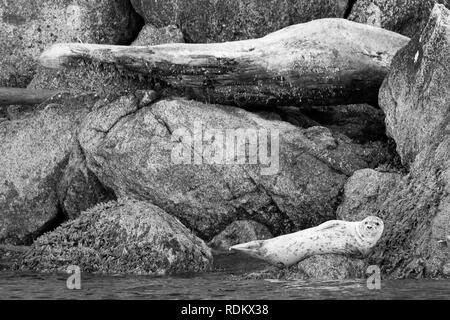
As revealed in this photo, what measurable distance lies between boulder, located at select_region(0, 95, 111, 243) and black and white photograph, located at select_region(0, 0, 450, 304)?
33 mm

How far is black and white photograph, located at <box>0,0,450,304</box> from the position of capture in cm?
1864

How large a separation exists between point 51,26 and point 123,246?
10.2 meters

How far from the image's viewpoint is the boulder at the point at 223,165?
22.9 meters

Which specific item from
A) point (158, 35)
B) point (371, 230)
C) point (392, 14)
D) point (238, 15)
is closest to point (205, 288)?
point (371, 230)

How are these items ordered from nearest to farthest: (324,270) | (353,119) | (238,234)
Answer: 1. (324,270)
2. (238,234)
3. (353,119)

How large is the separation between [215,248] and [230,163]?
1756 millimetres

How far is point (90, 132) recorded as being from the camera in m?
24.2

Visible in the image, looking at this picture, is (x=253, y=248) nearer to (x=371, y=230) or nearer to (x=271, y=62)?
(x=371, y=230)

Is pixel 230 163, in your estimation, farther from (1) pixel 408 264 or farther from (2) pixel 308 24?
(1) pixel 408 264

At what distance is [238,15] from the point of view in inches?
1035

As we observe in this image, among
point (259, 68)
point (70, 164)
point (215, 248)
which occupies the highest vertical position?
point (259, 68)

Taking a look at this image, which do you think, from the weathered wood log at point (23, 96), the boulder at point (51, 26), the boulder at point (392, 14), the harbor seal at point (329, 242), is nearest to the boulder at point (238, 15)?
the boulder at point (392, 14)
